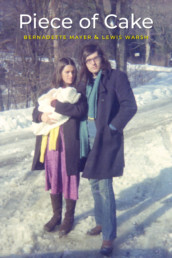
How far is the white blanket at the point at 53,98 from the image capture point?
2943mm

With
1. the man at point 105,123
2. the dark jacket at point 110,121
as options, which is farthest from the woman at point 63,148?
the dark jacket at point 110,121

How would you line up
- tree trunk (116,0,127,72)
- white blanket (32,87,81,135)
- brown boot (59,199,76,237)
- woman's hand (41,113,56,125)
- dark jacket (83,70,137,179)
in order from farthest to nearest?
tree trunk (116,0,127,72) → brown boot (59,199,76,237) → woman's hand (41,113,56,125) → white blanket (32,87,81,135) → dark jacket (83,70,137,179)

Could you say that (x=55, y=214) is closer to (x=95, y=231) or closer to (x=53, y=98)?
(x=95, y=231)

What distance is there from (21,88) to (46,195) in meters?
9.53

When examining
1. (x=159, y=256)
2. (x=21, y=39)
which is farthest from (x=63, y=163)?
(x=21, y=39)

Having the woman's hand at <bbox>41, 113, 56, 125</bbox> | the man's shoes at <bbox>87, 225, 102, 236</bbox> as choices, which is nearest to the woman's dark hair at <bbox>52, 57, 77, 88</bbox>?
the woman's hand at <bbox>41, 113, 56, 125</bbox>

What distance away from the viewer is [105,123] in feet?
9.37

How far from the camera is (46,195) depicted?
4.34m

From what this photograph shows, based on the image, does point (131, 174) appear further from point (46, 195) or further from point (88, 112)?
point (88, 112)

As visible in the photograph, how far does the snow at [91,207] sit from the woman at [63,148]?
0.30m

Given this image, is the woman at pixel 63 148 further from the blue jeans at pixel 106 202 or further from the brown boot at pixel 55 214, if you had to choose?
the blue jeans at pixel 106 202

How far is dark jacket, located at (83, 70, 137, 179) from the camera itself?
284 centimetres

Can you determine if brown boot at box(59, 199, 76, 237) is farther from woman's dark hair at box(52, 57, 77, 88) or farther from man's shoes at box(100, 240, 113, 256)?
woman's dark hair at box(52, 57, 77, 88)

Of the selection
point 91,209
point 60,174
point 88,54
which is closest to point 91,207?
point 91,209
